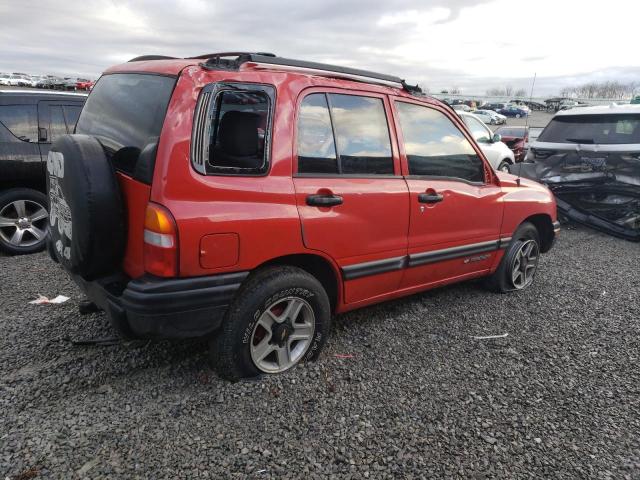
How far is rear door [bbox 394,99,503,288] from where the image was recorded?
3.29m

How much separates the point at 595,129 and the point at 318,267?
6100mm

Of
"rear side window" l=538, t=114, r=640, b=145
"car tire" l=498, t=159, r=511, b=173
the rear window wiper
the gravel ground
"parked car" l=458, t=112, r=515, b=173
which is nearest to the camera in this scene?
the gravel ground

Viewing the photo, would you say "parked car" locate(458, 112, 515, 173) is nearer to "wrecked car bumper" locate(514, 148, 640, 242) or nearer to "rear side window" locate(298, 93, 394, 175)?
"wrecked car bumper" locate(514, 148, 640, 242)

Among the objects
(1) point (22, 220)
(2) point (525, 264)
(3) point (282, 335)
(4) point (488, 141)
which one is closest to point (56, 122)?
(1) point (22, 220)

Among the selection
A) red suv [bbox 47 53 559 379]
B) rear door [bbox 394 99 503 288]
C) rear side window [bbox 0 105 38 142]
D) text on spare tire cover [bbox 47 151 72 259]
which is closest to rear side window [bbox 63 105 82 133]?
rear side window [bbox 0 105 38 142]

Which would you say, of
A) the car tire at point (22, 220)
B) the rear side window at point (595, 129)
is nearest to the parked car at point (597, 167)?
the rear side window at point (595, 129)

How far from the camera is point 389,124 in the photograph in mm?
3154

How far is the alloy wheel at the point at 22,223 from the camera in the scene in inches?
193

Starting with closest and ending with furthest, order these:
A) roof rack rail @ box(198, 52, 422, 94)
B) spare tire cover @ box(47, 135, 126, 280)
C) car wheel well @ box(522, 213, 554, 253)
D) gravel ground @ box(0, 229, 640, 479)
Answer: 1. gravel ground @ box(0, 229, 640, 479)
2. spare tire cover @ box(47, 135, 126, 280)
3. roof rack rail @ box(198, 52, 422, 94)
4. car wheel well @ box(522, 213, 554, 253)

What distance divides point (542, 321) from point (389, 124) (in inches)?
A: 85.6

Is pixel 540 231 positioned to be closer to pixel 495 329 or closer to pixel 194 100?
pixel 495 329

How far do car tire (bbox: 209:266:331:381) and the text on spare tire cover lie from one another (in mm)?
1008

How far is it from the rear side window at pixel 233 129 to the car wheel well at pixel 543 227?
303 centimetres

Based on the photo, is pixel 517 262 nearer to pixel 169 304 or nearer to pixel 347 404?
pixel 347 404
